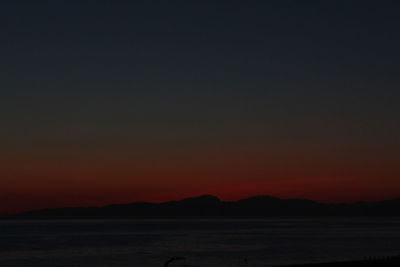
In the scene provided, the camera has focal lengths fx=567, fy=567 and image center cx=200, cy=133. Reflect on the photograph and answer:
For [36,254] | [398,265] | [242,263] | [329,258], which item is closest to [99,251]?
[36,254]

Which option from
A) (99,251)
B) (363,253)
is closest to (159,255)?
(99,251)

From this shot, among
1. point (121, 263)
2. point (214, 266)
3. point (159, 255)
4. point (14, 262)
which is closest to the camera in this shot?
point (214, 266)

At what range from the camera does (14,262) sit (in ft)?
242

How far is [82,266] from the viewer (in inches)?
2675

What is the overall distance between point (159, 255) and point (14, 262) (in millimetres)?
19483

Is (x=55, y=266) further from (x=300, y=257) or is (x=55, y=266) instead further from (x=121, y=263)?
(x=300, y=257)

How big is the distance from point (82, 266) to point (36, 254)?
1967cm

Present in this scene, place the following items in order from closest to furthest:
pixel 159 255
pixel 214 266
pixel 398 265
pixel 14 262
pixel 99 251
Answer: pixel 398 265 → pixel 214 266 → pixel 14 262 → pixel 159 255 → pixel 99 251

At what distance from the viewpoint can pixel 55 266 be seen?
6819 centimetres

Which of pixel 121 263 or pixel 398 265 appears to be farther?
pixel 121 263

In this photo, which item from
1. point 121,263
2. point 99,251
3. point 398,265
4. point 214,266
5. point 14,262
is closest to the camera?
point 398,265

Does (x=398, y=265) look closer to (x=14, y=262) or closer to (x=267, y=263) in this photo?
(x=267, y=263)

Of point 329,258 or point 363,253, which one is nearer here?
point 329,258

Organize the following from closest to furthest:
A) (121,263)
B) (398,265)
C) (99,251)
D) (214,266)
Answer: (398,265) → (214,266) → (121,263) → (99,251)
